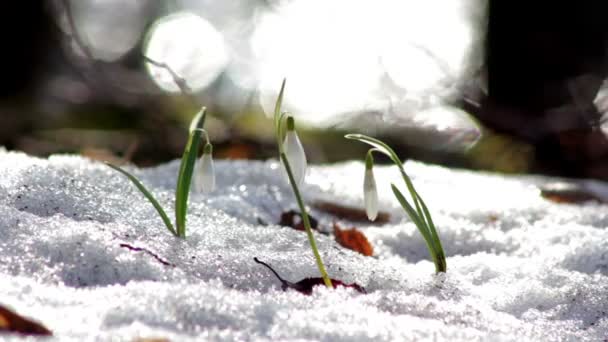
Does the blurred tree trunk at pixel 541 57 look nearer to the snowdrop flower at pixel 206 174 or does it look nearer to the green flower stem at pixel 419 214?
the green flower stem at pixel 419 214

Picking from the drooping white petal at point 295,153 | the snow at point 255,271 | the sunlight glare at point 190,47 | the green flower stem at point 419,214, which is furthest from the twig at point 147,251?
the sunlight glare at point 190,47

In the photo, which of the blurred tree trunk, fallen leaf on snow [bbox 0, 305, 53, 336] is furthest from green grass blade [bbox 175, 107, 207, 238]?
the blurred tree trunk

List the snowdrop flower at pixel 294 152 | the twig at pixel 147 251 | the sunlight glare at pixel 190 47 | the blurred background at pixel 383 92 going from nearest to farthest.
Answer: the twig at pixel 147 251
the snowdrop flower at pixel 294 152
the blurred background at pixel 383 92
the sunlight glare at pixel 190 47

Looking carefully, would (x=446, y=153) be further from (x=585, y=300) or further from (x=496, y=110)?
(x=585, y=300)

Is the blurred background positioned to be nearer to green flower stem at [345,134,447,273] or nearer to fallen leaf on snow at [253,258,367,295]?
green flower stem at [345,134,447,273]

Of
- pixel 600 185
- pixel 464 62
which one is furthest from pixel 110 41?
pixel 600 185

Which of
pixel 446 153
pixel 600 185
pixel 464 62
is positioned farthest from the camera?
pixel 464 62
